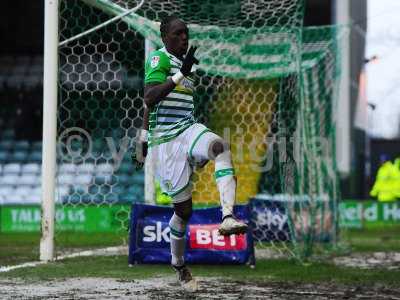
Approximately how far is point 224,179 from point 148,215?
8.27 feet

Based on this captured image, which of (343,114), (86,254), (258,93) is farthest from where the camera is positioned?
(343,114)

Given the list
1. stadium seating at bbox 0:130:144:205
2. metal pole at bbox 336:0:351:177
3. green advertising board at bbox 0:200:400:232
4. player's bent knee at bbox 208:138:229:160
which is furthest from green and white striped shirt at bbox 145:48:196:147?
metal pole at bbox 336:0:351:177

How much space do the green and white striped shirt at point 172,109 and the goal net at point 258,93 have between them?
2072mm

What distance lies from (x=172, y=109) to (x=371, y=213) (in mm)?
10415

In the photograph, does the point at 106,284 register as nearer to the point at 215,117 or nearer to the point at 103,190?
the point at 215,117

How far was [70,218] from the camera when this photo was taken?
43.8 feet

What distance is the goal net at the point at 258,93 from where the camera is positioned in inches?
308

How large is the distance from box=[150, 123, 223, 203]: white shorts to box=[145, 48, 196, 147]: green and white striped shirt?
53 millimetres

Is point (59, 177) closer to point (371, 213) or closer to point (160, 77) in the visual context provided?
point (371, 213)

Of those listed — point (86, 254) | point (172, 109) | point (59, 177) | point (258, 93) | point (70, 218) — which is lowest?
point (86, 254)

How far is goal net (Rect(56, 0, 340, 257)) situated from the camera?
7.82 metres

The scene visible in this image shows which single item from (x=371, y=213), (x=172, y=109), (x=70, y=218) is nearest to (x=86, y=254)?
(x=172, y=109)

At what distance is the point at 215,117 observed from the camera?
11.5 m

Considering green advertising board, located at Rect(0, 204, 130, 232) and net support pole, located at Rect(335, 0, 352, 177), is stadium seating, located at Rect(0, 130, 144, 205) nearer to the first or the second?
green advertising board, located at Rect(0, 204, 130, 232)
